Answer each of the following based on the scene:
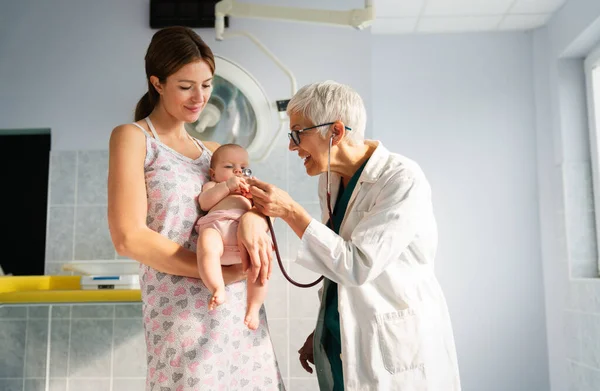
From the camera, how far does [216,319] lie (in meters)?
1.37

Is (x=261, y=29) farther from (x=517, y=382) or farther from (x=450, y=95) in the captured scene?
(x=517, y=382)

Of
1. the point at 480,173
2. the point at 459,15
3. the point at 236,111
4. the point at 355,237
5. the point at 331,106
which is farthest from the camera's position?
the point at 480,173

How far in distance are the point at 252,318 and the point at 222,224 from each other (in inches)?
9.1

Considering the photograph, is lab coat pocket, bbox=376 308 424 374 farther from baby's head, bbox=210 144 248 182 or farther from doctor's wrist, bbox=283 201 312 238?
baby's head, bbox=210 144 248 182

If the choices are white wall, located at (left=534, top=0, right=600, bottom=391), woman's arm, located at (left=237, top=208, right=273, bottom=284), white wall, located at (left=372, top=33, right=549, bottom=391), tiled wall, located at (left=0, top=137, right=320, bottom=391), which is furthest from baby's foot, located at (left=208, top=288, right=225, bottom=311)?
white wall, located at (left=372, top=33, right=549, bottom=391)

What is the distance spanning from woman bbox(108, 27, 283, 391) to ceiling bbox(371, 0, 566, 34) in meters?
2.66

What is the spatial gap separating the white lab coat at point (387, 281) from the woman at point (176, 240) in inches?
8.1

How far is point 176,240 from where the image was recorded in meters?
1.40

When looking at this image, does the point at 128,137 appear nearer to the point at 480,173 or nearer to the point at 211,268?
the point at 211,268

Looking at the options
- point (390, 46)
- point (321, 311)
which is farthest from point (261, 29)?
point (321, 311)

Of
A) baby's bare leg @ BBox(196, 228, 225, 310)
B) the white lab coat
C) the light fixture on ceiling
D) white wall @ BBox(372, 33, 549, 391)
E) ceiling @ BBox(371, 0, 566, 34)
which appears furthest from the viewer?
white wall @ BBox(372, 33, 549, 391)

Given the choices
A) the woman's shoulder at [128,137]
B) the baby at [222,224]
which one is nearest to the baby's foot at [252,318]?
the baby at [222,224]

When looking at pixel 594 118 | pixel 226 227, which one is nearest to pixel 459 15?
pixel 594 118

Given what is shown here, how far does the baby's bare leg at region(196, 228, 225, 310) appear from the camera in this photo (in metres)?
1.30
